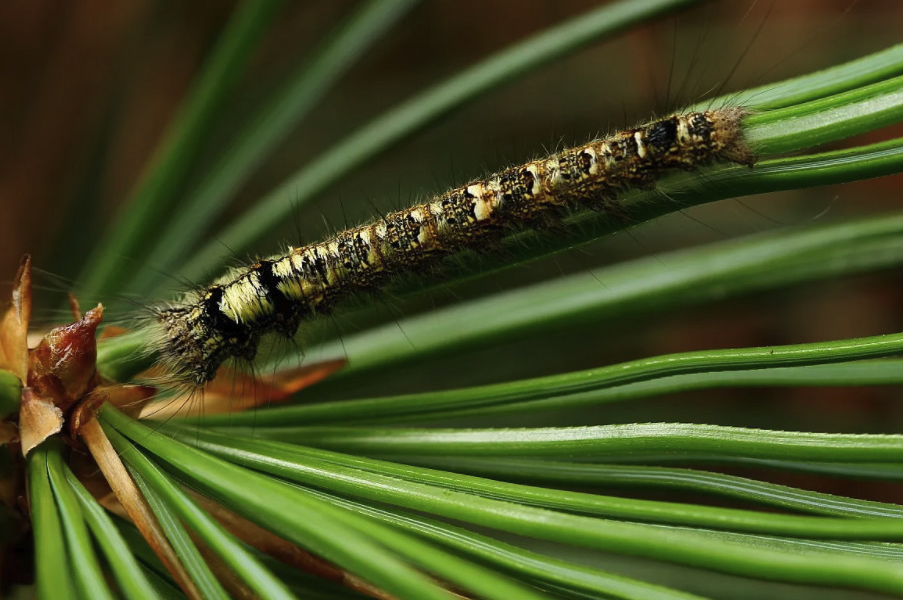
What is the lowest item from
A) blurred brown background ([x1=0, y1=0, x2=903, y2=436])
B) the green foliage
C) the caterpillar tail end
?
the green foliage

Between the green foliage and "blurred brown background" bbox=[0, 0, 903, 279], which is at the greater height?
"blurred brown background" bbox=[0, 0, 903, 279]

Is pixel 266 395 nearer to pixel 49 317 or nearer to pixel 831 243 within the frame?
pixel 49 317

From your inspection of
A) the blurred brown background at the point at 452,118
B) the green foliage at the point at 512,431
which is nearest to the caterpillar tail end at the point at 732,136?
the green foliage at the point at 512,431

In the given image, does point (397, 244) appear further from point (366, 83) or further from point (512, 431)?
point (366, 83)

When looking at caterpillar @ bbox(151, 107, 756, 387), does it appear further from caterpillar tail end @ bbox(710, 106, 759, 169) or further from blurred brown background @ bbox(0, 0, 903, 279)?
blurred brown background @ bbox(0, 0, 903, 279)

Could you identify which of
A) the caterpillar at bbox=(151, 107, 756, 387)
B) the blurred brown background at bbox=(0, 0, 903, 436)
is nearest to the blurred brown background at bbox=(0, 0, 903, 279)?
the blurred brown background at bbox=(0, 0, 903, 436)

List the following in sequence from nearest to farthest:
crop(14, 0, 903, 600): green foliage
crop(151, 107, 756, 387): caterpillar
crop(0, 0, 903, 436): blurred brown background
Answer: crop(14, 0, 903, 600): green foliage, crop(151, 107, 756, 387): caterpillar, crop(0, 0, 903, 436): blurred brown background

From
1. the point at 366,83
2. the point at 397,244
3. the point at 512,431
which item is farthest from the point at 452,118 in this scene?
the point at 512,431

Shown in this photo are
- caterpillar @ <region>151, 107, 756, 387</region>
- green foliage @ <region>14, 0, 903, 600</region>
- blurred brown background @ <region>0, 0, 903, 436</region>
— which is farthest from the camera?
blurred brown background @ <region>0, 0, 903, 436</region>

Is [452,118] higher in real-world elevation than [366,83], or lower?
lower
